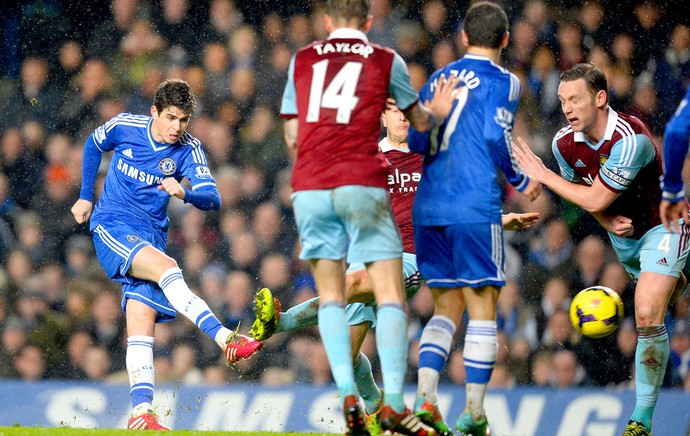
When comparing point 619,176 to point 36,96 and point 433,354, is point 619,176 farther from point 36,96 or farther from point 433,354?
point 36,96

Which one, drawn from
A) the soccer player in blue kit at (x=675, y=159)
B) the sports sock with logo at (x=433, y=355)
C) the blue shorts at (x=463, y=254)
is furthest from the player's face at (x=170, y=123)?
the soccer player in blue kit at (x=675, y=159)

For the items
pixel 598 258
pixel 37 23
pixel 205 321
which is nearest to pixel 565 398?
pixel 598 258

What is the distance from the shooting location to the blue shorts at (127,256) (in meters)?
5.82

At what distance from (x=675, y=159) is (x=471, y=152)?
0.86 m

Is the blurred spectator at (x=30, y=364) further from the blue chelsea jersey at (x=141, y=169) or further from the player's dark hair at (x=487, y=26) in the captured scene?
the player's dark hair at (x=487, y=26)

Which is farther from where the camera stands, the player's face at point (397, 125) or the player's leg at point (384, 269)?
the player's face at point (397, 125)

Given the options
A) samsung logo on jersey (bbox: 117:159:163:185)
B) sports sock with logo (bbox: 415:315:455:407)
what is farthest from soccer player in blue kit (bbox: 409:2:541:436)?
samsung logo on jersey (bbox: 117:159:163:185)

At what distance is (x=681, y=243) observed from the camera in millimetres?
5605

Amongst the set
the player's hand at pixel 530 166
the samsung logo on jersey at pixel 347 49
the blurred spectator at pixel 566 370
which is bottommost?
the blurred spectator at pixel 566 370

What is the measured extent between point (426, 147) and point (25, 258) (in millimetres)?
4596

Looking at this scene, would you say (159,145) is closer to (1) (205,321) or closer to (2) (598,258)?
(1) (205,321)

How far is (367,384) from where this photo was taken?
609cm

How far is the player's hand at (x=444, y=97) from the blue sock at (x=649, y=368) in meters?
1.94

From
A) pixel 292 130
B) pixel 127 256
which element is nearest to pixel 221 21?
pixel 127 256
